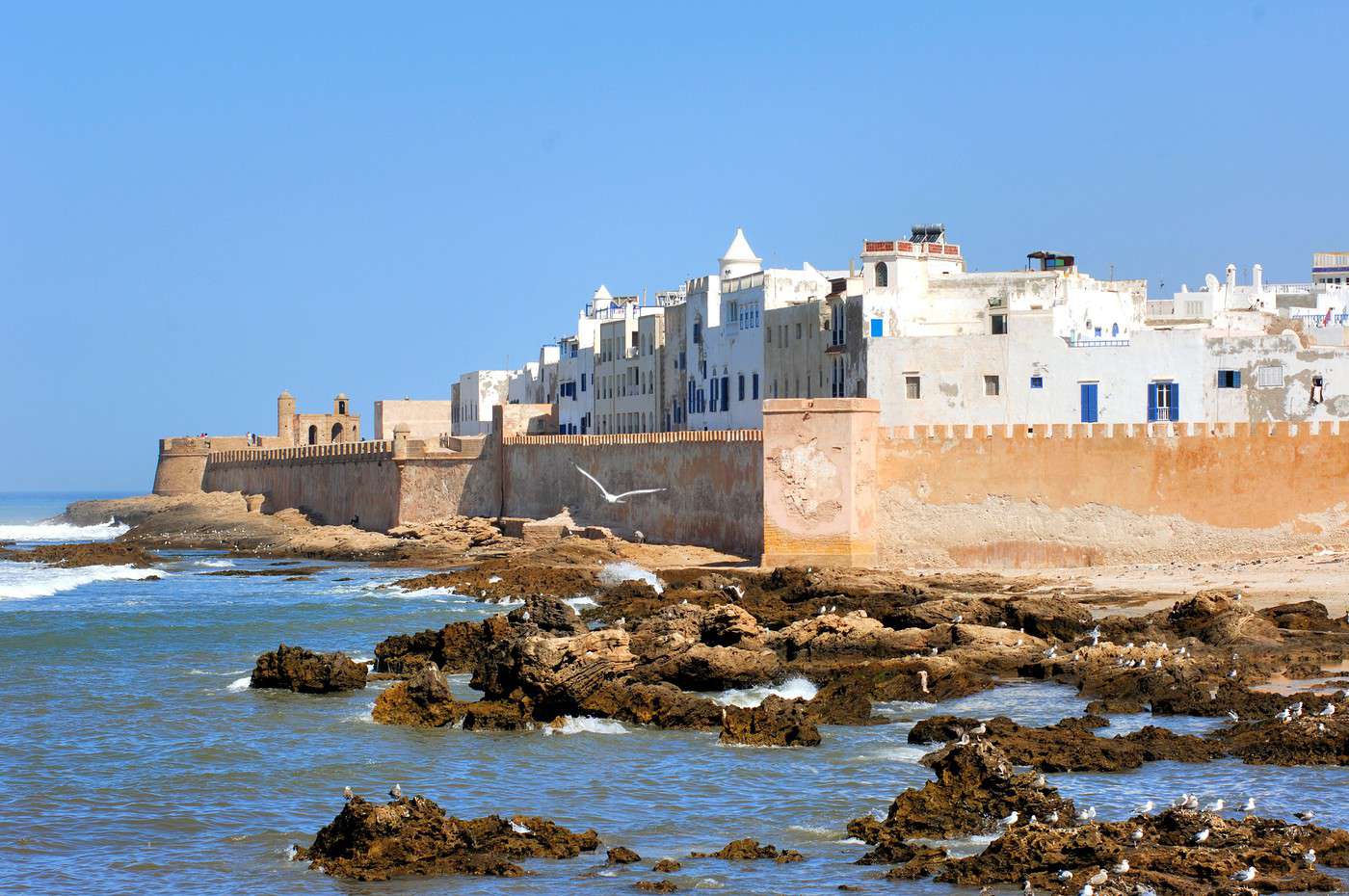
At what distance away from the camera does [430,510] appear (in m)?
47.4

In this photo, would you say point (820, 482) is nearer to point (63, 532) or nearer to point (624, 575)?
point (624, 575)

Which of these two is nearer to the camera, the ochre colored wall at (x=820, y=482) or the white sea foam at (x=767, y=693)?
the white sea foam at (x=767, y=693)

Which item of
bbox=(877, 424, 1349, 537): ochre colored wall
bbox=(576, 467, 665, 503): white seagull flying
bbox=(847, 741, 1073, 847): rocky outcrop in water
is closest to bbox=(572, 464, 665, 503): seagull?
bbox=(576, 467, 665, 503): white seagull flying

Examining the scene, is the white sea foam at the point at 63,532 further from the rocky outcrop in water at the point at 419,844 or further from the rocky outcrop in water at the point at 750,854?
the rocky outcrop in water at the point at 750,854

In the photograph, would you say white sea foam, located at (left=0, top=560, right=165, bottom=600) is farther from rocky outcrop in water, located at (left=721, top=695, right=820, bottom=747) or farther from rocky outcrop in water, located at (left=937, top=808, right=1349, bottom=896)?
rocky outcrop in water, located at (left=937, top=808, right=1349, bottom=896)

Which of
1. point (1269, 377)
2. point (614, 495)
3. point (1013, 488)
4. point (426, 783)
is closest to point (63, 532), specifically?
point (614, 495)

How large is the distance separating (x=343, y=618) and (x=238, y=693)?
29.0 feet

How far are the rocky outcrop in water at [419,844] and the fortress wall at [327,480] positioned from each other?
1359 inches

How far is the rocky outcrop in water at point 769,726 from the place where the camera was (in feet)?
58.1

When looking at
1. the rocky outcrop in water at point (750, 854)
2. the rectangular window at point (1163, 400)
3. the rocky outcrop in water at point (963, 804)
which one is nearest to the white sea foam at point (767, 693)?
the rocky outcrop in water at point (963, 804)

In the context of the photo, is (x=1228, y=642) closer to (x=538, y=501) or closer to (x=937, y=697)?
(x=937, y=697)

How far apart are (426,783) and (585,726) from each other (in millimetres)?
2887

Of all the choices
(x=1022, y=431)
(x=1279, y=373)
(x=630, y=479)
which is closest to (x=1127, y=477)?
(x=1022, y=431)

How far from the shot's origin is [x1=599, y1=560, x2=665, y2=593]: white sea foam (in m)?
32.0
